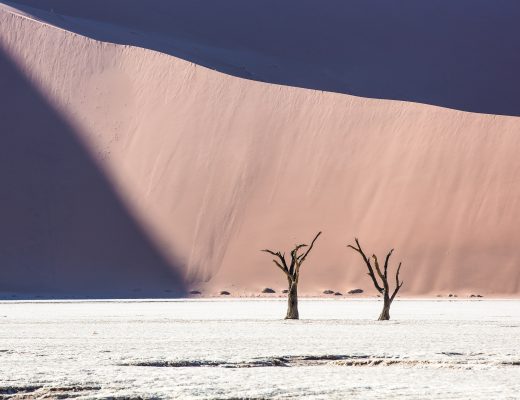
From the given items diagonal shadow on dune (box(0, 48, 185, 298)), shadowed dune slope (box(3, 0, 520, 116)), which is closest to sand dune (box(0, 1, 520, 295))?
diagonal shadow on dune (box(0, 48, 185, 298))

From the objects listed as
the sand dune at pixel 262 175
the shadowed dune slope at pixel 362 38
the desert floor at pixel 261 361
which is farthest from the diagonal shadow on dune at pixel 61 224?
the desert floor at pixel 261 361

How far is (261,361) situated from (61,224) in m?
43.5

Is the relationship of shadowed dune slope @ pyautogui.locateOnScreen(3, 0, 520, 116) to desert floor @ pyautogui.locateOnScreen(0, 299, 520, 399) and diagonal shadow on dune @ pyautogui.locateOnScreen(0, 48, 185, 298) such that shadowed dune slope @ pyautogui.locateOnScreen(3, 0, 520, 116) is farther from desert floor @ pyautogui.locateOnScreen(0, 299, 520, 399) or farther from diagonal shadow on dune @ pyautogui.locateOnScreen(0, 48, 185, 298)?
desert floor @ pyautogui.locateOnScreen(0, 299, 520, 399)

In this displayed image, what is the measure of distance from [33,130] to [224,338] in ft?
141

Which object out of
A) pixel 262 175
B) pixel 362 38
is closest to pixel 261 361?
pixel 262 175

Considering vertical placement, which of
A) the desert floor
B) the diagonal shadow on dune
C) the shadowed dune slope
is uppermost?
the shadowed dune slope

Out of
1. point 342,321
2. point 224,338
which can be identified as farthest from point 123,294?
point 224,338

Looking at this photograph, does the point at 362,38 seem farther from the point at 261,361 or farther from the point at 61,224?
the point at 261,361

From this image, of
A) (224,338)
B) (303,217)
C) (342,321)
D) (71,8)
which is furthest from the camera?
(71,8)

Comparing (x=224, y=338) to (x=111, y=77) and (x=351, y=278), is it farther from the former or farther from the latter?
(x=111, y=77)

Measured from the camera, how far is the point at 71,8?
81.7 m

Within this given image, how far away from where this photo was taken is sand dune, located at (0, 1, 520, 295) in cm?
5181

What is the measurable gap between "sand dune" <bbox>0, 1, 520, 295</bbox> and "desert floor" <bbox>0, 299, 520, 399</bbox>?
98.5 feet

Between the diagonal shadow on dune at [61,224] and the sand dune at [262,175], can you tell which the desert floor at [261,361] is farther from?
the diagonal shadow on dune at [61,224]
